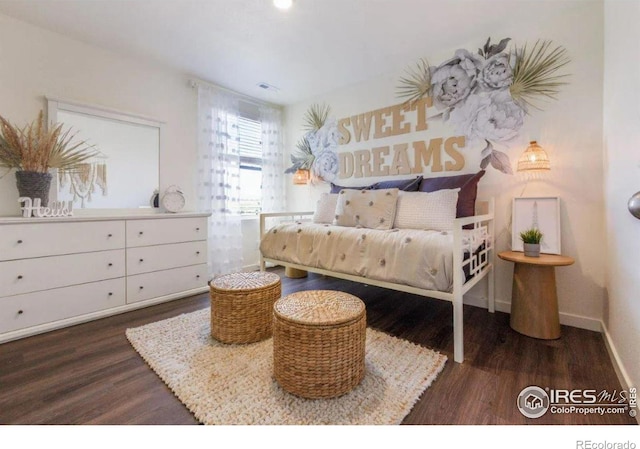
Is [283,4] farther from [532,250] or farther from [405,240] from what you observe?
[532,250]

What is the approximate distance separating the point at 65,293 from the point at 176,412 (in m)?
1.44

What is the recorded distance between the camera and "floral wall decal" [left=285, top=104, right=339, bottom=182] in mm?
3297

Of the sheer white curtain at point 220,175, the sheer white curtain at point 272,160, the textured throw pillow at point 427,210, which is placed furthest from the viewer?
the sheer white curtain at point 272,160

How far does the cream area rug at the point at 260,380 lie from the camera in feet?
3.52

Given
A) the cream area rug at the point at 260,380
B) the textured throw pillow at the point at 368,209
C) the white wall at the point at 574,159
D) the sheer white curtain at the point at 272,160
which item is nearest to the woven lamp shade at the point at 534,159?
the white wall at the point at 574,159

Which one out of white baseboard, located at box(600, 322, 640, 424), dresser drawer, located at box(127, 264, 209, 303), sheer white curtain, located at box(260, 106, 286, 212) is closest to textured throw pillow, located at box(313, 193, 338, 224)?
sheer white curtain, located at box(260, 106, 286, 212)

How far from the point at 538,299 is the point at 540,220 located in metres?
0.58

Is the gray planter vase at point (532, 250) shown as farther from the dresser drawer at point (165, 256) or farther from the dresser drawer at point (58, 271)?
the dresser drawer at point (58, 271)

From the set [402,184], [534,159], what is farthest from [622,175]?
[402,184]

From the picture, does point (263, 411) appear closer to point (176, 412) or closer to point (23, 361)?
point (176, 412)

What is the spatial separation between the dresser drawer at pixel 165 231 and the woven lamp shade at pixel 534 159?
2671mm

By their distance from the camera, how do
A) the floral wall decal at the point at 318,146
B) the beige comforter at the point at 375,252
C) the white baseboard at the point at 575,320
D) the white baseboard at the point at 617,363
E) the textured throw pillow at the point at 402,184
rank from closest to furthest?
the white baseboard at the point at 617,363, the beige comforter at the point at 375,252, the white baseboard at the point at 575,320, the textured throw pillow at the point at 402,184, the floral wall decal at the point at 318,146

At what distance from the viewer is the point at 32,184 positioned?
6.35 feet

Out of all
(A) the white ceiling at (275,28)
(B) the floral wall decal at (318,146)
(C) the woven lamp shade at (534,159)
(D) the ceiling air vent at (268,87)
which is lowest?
(C) the woven lamp shade at (534,159)
